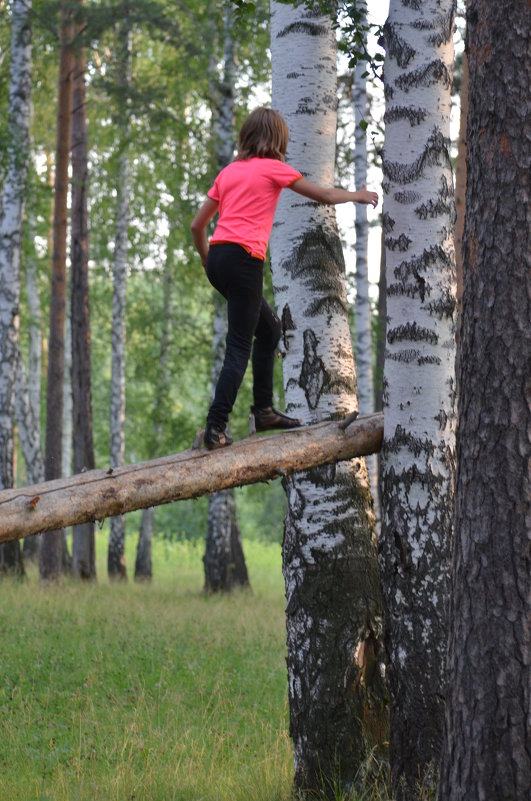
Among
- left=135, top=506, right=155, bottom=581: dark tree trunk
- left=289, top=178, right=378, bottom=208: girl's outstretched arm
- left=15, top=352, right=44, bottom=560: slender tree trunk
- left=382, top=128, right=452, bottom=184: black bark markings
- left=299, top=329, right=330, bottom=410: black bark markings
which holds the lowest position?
left=135, top=506, right=155, bottom=581: dark tree trunk

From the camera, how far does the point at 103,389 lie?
43844 mm

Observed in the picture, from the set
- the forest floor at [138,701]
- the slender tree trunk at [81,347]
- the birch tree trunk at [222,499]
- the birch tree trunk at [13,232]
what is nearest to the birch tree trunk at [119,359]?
the slender tree trunk at [81,347]

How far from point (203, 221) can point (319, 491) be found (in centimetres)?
180

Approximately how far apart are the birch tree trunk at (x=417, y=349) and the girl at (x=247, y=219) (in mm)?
332

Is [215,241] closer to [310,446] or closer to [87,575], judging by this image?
[310,446]

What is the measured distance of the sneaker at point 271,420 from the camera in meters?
5.71

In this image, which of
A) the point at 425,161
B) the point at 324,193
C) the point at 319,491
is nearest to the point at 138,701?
the point at 319,491

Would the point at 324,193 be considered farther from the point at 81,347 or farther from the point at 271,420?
the point at 81,347

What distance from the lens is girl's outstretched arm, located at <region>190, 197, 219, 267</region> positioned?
577 centimetres

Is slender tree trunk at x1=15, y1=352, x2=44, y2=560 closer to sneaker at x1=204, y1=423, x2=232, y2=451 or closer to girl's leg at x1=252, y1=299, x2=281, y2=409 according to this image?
girl's leg at x1=252, y1=299, x2=281, y2=409

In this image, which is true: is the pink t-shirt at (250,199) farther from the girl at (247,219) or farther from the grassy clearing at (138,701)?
the grassy clearing at (138,701)

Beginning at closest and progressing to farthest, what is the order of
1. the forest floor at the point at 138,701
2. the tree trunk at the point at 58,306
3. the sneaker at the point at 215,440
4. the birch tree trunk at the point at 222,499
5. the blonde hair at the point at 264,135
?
the sneaker at the point at 215,440 → the blonde hair at the point at 264,135 → the forest floor at the point at 138,701 → the birch tree trunk at the point at 222,499 → the tree trunk at the point at 58,306

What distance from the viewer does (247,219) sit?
5570 mm

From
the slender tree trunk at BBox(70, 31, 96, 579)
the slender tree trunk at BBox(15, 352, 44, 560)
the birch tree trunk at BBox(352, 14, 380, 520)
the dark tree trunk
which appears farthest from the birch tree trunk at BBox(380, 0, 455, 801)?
the dark tree trunk
